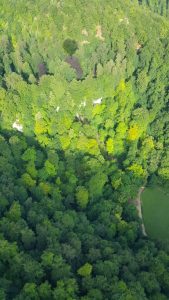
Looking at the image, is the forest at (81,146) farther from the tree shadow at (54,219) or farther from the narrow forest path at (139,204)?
the narrow forest path at (139,204)

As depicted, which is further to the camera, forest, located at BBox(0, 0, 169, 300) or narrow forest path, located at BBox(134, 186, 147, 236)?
narrow forest path, located at BBox(134, 186, 147, 236)

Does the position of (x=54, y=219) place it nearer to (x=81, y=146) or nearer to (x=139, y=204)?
(x=81, y=146)

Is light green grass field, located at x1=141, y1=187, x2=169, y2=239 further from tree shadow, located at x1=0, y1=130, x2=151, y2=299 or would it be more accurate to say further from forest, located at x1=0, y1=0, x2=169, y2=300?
tree shadow, located at x1=0, y1=130, x2=151, y2=299

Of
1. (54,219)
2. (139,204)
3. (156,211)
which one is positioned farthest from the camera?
(139,204)

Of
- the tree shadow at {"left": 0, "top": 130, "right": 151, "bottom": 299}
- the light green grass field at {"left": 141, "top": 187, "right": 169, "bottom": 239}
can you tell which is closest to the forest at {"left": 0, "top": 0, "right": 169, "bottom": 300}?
the tree shadow at {"left": 0, "top": 130, "right": 151, "bottom": 299}

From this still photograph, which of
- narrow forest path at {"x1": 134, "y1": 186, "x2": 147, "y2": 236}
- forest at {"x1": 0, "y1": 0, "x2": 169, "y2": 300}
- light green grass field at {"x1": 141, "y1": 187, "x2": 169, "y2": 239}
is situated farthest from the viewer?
light green grass field at {"x1": 141, "y1": 187, "x2": 169, "y2": 239}

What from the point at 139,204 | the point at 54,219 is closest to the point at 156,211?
the point at 139,204

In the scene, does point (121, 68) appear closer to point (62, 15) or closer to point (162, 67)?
point (162, 67)
